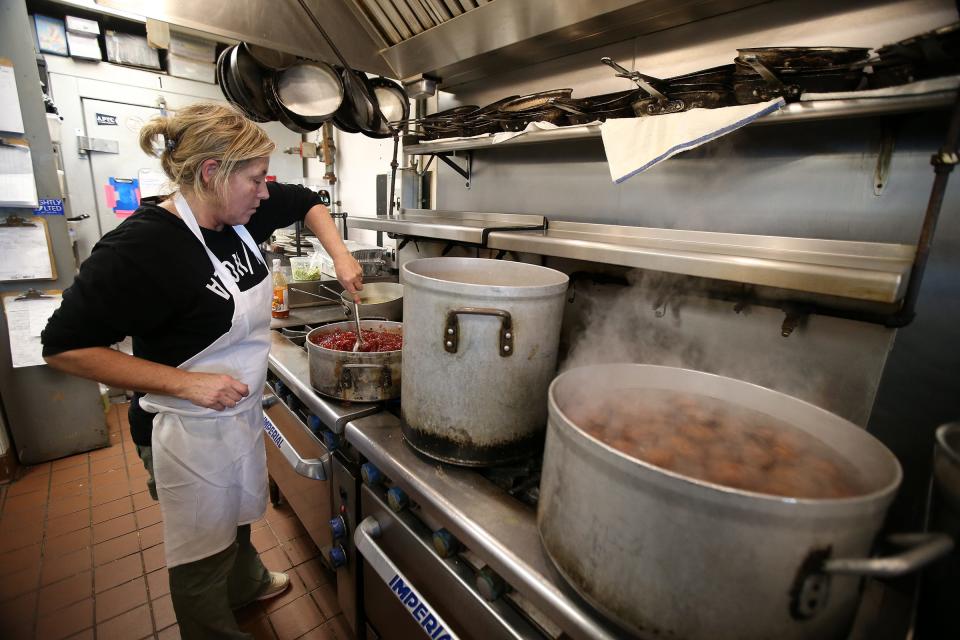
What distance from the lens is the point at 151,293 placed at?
3.78 ft

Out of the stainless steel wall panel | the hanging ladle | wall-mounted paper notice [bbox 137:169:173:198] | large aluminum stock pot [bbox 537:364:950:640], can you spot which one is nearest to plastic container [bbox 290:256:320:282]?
the stainless steel wall panel

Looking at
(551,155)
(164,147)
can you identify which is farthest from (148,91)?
(551,155)

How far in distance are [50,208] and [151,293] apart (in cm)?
228

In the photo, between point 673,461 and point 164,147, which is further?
point 164,147

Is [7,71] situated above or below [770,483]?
above

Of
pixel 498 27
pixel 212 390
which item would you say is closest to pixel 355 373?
pixel 212 390

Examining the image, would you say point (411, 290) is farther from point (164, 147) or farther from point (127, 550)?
point (127, 550)

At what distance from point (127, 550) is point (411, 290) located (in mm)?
2326

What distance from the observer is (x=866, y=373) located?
1.04 m

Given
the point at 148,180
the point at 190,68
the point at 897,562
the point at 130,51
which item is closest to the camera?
the point at 897,562

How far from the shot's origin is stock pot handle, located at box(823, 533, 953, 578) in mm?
463

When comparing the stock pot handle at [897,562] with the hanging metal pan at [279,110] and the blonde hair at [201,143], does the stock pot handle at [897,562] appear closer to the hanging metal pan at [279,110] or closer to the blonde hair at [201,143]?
the blonde hair at [201,143]

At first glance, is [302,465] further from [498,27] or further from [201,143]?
[498,27]

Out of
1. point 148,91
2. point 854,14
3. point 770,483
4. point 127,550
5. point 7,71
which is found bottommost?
point 127,550
